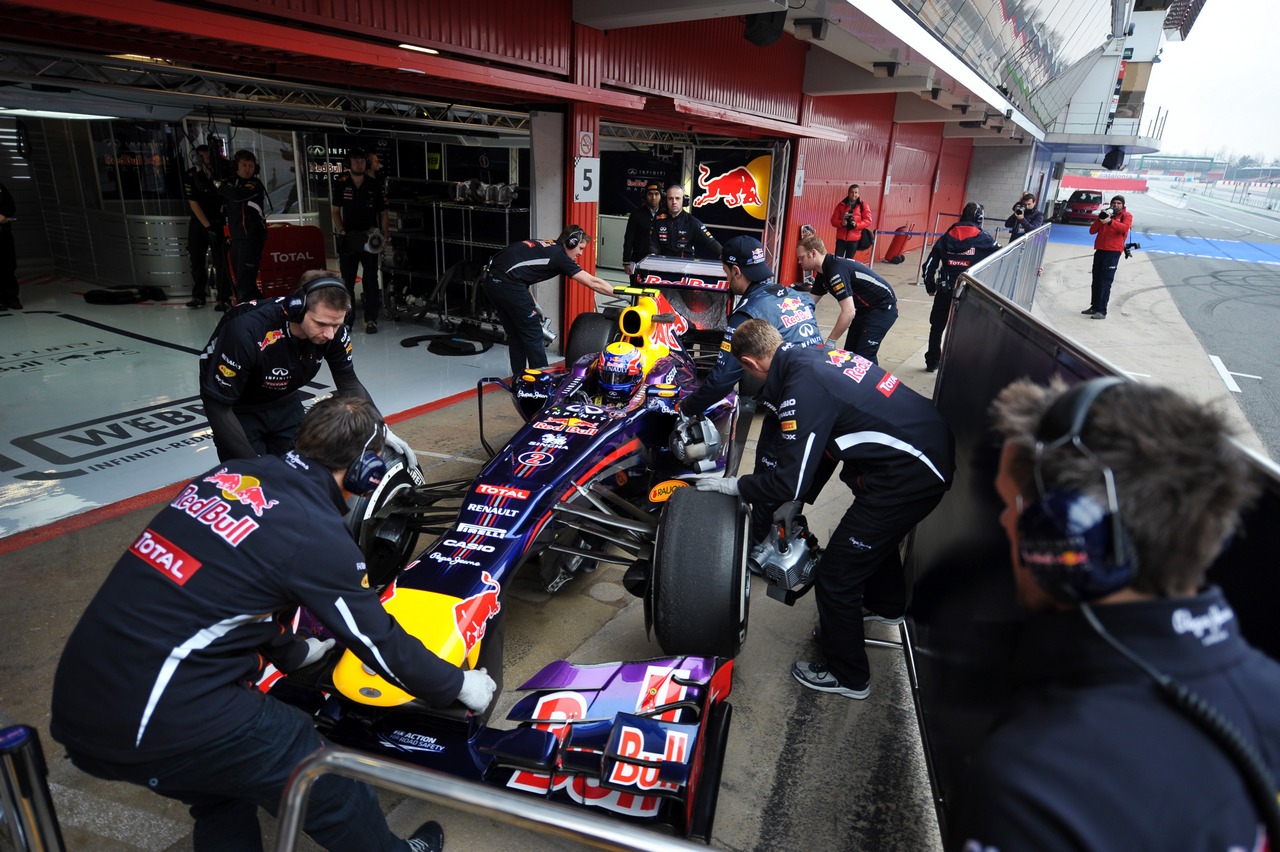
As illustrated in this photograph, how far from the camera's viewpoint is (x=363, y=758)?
62.2 inches

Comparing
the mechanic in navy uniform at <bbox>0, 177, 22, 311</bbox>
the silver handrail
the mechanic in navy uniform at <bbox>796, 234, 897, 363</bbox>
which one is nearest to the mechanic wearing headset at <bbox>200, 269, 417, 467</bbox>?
the silver handrail

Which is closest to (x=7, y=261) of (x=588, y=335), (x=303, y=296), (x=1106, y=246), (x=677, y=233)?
(x=588, y=335)

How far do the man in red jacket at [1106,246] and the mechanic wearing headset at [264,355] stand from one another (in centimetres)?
1245

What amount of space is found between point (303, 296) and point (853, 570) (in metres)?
2.89

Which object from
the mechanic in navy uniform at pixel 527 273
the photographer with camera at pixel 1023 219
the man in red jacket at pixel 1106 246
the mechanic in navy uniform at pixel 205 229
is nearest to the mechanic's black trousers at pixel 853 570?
the mechanic in navy uniform at pixel 527 273

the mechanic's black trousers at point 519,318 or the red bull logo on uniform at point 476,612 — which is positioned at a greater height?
the mechanic's black trousers at point 519,318

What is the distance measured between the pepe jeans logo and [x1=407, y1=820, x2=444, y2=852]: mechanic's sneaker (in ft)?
7.22

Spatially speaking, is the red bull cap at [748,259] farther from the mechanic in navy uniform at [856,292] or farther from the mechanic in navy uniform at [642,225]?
the mechanic in navy uniform at [642,225]

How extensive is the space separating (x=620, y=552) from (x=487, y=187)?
634 centimetres

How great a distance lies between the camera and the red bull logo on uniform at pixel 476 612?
2.67 metres

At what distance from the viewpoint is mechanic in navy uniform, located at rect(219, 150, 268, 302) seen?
28.5ft

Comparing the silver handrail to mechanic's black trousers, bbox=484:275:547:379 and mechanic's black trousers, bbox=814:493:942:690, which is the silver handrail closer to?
mechanic's black trousers, bbox=814:493:942:690

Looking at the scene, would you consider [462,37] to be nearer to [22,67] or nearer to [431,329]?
[22,67]

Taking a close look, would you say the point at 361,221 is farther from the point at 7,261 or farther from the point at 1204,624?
the point at 1204,624
